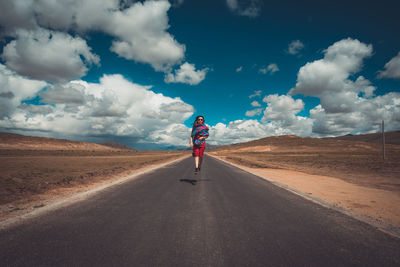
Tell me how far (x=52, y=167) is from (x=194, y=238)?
2480 cm

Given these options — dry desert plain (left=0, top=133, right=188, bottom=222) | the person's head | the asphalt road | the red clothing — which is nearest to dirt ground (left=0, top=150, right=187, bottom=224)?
dry desert plain (left=0, top=133, right=188, bottom=222)

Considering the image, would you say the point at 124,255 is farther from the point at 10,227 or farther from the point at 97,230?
the point at 10,227

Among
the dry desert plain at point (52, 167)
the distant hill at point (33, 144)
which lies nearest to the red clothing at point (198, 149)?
the dry desert plain at point (52, 167)

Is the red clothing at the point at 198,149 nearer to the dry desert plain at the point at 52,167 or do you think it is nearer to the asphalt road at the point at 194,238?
the asphalt road at the point at 194,238

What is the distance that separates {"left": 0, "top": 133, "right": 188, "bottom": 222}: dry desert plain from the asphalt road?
187cm

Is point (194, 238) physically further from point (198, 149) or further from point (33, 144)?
point (33, 144)

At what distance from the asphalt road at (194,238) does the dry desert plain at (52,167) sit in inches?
73.5

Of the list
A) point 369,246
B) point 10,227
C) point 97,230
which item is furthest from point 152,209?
point 369,246

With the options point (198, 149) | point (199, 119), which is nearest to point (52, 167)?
point (198, 149)

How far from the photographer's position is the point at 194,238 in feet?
10.4

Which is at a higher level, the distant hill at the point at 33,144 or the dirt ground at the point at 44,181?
the distant hill at the point at 33,144

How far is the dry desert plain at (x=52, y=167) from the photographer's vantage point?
23.2 feet

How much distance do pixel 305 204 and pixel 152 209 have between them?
4141mm

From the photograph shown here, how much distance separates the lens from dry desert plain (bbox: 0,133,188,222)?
23.2ft
